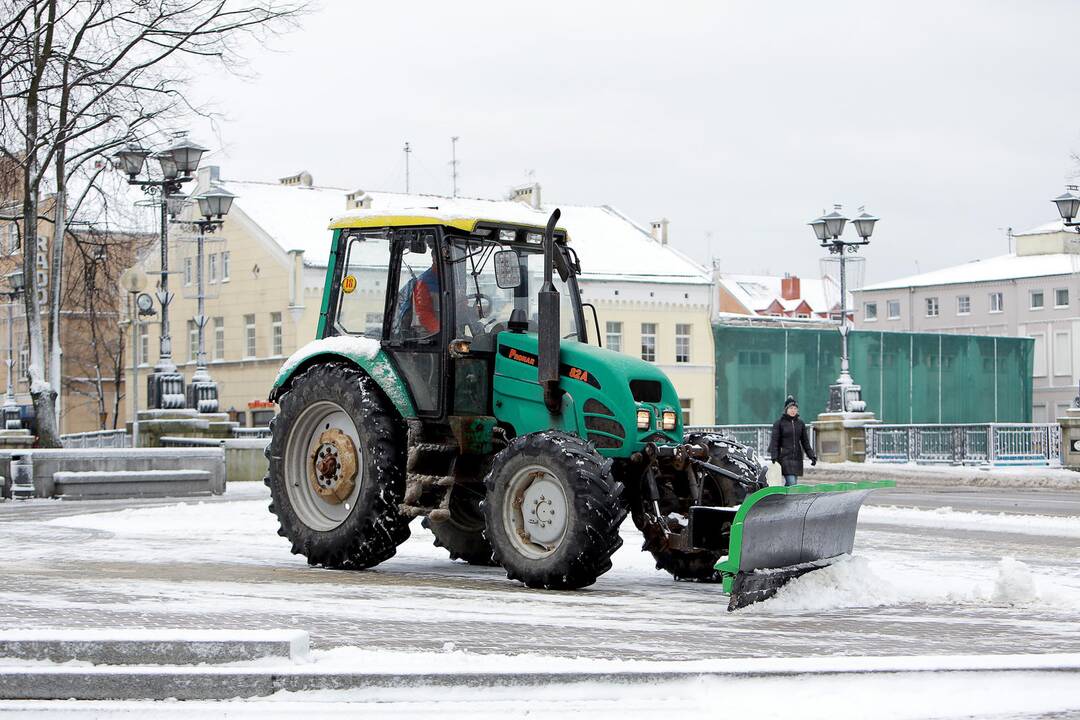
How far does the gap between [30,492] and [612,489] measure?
663 inches

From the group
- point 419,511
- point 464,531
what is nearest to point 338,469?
point 419,511

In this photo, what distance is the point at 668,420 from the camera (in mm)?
11391

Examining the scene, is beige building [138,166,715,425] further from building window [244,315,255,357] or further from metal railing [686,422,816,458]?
metal railing [686,422,816,458]

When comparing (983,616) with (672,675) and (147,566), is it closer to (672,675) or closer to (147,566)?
(672,675)

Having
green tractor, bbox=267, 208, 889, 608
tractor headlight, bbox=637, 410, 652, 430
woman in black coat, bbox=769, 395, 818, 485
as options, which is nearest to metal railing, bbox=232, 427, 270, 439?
woman in black coat, bbox=769, 395, 818, 485

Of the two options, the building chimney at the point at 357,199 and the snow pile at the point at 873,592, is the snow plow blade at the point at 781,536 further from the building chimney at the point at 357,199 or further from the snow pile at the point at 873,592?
the building chimney at the point at 357,199

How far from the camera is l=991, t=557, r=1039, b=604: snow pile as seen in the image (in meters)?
10.1

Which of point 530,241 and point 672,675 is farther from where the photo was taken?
point 530,241

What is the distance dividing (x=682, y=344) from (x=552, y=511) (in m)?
53.3

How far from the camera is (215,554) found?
Result: 13.7m

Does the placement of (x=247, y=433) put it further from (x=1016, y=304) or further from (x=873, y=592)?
(x=1016, y=304)

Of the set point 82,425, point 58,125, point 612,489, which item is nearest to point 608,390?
point 612,489

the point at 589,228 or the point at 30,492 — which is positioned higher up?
the point at 589,228

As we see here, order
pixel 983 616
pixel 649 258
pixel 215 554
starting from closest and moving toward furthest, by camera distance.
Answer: pixel 983 616, pixel 215 554, pixel 649 258
